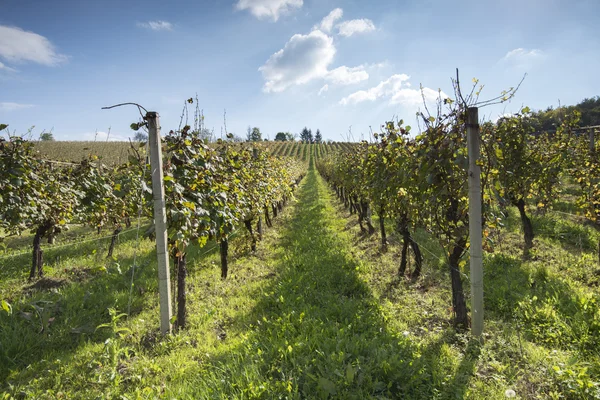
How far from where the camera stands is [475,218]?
3.69 metres

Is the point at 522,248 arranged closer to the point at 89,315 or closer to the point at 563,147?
the point at 563,147

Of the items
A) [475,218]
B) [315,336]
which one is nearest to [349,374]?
[315,336]

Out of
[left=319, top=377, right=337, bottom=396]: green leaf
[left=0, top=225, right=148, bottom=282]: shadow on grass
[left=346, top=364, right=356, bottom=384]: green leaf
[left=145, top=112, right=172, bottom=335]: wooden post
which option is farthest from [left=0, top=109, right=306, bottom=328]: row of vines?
[left=346, top=364, right=356, bottom=384]: green leaf

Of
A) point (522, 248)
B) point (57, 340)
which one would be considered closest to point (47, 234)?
point (57, 340)

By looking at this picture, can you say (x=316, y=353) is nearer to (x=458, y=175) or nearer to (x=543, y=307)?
(x=458, y=175)

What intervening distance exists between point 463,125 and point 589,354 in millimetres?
3016

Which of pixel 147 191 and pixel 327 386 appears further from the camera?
pixel 147 191

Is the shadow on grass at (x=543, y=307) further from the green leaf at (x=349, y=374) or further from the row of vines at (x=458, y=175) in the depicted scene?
the green leaf at (x=349, y=374)

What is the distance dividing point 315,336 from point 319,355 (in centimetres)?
35

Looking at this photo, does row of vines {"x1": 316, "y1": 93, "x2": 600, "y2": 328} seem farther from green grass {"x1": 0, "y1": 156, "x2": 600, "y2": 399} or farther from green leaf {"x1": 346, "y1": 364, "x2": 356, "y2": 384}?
green leaf {"x1": 346, "y1": 364, "x2": 356, "y2": 384}

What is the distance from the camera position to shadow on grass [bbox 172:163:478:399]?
294cm

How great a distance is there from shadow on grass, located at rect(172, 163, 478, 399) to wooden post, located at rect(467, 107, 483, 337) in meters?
0.72

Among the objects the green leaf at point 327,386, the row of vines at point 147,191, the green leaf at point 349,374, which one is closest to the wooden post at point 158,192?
the row of vines at point 147,191

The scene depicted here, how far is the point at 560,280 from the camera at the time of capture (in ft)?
18.5
